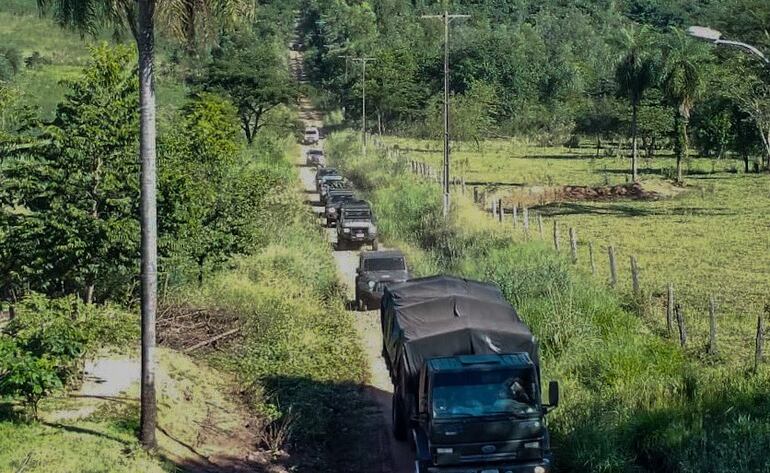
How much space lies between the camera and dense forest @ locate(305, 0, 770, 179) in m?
52.7

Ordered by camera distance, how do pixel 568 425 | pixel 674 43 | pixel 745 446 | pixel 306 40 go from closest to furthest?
1. pixel 745 446
2. pixel 568 425
3. pixel 674 43
4. pixel 306 40

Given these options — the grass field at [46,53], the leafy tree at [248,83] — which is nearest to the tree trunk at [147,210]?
the leafy tree at [248,83]

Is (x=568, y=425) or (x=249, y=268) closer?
(x=568, y=425)

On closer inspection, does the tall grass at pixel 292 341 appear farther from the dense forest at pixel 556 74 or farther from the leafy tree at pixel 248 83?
the leafy tree at pixel 248 83

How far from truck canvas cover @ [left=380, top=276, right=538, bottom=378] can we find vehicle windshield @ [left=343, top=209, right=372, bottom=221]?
58.6ft

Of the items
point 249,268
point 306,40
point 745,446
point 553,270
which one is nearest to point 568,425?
point 745,446

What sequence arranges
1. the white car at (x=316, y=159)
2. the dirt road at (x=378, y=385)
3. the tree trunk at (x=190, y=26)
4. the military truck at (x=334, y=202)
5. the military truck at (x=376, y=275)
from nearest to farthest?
the tree trunk at (x=190, y=26) → the dirt road at (x=378, y=385) → the military truck at (x=376, y=275) → the military truck at (x=334, y=202) → the white car at (x=316, y=159)

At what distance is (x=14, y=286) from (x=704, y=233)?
26091 mm

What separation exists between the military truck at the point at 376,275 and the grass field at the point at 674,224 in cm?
588

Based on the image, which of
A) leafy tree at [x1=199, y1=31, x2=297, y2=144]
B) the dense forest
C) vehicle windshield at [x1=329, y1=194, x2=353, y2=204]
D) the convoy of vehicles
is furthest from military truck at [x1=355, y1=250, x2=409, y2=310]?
leafy tree at [x1=199, y1=31, x2=297, y2=144]

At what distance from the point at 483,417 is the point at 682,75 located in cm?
4414

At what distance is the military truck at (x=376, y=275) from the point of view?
83.0ft

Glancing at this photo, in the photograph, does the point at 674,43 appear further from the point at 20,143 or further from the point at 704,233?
the point at 20,143

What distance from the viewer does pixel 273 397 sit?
18.0m
